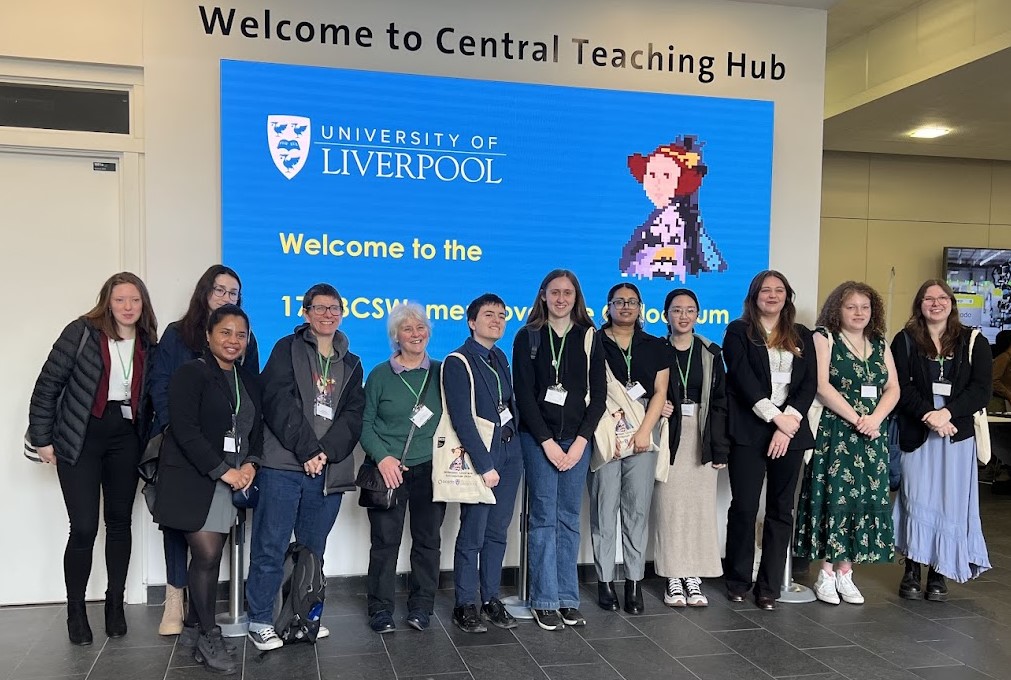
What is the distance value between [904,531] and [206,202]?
4085mm

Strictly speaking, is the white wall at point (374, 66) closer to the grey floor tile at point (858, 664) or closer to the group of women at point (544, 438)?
the group of women at point (544, 438)

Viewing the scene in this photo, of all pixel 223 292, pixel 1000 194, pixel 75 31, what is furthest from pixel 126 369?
pixel 1000 194

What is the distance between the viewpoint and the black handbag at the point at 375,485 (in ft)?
12.0

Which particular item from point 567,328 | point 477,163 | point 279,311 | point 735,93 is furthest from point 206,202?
point 735,93

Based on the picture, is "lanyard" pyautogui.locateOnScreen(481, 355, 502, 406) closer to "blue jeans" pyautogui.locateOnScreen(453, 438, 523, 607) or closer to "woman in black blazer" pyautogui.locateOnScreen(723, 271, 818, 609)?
"blue jeans" pyautogui.locateOnScreen(453, 438, 523, 607)

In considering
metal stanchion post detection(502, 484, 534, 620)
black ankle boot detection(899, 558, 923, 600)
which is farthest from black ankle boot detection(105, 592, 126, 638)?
black ankle boot detection(899, 558, 923, 600)

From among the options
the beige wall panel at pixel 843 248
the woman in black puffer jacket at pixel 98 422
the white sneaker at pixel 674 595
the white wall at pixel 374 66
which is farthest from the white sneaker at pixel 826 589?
the beige wall panel at pixel 843 248

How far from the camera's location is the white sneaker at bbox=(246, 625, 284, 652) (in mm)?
3506

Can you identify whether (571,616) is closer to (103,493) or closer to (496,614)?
(496,614)

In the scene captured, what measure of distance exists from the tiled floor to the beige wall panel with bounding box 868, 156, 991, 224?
5585mm

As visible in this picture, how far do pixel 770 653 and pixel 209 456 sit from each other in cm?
253

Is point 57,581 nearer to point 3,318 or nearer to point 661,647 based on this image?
point 3,318

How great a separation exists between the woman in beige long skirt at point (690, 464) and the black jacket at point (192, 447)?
2.18m

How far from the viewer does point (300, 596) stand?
3539mm
